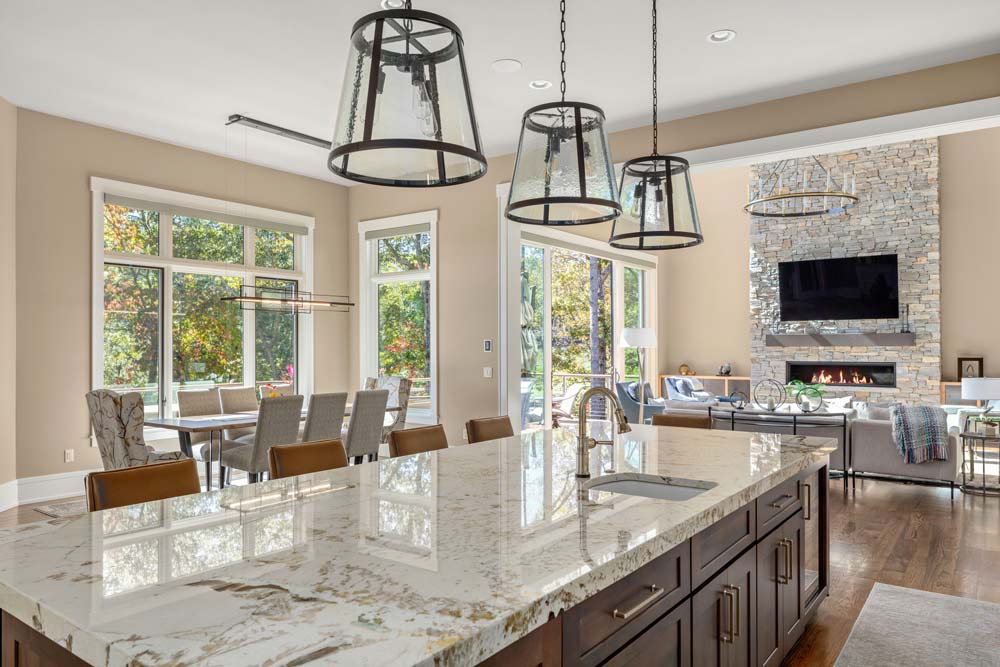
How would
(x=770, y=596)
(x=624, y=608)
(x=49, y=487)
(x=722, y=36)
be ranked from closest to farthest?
(x=624, y=608), (x=770, y=596), (x=722, y=36), (x=49, y=487)

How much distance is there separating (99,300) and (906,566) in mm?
6374

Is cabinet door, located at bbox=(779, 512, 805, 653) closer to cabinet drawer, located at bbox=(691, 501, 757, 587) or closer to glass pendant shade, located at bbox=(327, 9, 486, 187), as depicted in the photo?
cabinet drawer, located at bbox=(691, 501, 757, 587)

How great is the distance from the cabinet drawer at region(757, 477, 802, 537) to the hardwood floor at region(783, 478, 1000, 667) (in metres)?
0.68

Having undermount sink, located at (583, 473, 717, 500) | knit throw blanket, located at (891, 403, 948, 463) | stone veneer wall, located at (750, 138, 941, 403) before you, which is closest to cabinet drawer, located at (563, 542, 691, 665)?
undermount sink, located at (583, 473, 717, 500)

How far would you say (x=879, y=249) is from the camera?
1002 centimetres

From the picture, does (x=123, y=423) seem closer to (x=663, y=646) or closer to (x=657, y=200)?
(x=657, y=200)

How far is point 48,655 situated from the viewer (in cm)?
118

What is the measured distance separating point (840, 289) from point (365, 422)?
8.12 metres

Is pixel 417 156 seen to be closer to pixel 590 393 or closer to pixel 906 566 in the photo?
pixel 590 393

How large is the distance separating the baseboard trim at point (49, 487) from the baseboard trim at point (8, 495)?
0.04 m

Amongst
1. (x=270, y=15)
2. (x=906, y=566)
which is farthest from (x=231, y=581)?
(x=906, y=566)

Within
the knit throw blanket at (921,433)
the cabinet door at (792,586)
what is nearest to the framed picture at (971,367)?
the knit throw blanket at (921,433)

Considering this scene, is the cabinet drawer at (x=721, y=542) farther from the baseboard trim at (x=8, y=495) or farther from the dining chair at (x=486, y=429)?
the baseboard trim at (x=8, y=495)

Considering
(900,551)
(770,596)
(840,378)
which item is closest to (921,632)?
(770,596)
